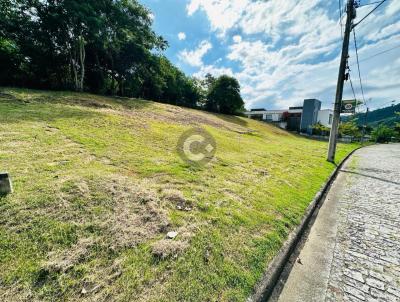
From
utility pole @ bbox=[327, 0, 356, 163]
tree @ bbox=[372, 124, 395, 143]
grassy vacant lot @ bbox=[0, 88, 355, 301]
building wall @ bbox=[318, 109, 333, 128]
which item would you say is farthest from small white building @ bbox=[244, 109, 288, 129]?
grassy vacant lot @ bbox=[0, 88, 355, 301]

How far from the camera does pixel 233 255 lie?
2.49 metres

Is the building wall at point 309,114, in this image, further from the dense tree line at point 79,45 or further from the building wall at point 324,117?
the dense tree line at point 79,45

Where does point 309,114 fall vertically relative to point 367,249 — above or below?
above

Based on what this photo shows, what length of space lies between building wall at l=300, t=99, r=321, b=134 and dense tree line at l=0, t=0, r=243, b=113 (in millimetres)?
33527

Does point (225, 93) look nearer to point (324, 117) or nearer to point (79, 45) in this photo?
point (79, 45)

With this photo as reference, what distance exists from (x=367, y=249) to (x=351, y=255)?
0.37 m

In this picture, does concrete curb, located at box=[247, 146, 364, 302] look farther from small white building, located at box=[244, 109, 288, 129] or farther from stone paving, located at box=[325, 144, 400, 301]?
small white building, located at box=[244, 109, 288, 129]

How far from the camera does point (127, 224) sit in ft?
8.75

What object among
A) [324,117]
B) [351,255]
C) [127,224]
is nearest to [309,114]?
[324,117]

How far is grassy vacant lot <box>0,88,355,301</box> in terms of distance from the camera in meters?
1.88

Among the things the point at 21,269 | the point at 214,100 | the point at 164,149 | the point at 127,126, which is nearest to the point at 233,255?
the point at 21,269

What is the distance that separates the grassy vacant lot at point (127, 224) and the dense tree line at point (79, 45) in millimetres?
14111

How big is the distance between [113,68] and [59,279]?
78.8 feet

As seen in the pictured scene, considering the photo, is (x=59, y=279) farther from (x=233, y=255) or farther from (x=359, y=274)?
(x=359, y=274)
